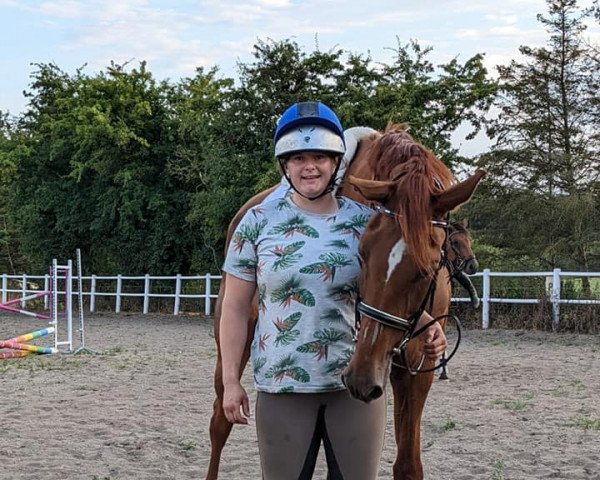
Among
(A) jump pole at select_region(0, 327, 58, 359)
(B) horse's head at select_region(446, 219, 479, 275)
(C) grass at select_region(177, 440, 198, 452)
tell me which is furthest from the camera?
(A) jump pole at select_region(0, 327, 58, 359)

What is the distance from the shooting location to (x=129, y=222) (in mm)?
20219

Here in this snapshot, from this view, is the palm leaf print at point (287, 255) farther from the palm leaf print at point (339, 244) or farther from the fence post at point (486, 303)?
the fence post at point (486, 303)

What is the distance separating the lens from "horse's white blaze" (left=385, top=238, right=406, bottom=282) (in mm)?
2043

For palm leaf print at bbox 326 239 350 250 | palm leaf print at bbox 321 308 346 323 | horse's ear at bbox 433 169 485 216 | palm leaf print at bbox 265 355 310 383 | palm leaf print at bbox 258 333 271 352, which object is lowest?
palm leaf print at bbox 265 355 310 383

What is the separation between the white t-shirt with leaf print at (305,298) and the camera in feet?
6.77

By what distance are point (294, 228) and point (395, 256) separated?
311mm

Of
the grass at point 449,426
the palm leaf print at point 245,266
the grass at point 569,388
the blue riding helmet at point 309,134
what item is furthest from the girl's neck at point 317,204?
the grass at point 569,388

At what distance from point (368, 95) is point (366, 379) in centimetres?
1455

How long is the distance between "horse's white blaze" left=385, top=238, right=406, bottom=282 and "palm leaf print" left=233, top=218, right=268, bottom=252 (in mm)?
399

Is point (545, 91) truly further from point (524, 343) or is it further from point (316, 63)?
point (524, 343)

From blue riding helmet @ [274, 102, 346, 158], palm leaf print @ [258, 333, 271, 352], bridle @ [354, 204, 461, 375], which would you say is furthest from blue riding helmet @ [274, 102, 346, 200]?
palm leaf print @ [258, 333, 271, 352]

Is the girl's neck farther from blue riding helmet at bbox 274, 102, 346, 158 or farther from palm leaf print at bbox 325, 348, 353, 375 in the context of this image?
palm leaf print at bbox 325, 348, 353, 375

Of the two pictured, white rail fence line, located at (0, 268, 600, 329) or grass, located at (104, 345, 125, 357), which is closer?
grass, located at (104, 345, 125, 357)

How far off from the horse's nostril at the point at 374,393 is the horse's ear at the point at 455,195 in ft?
1.93
